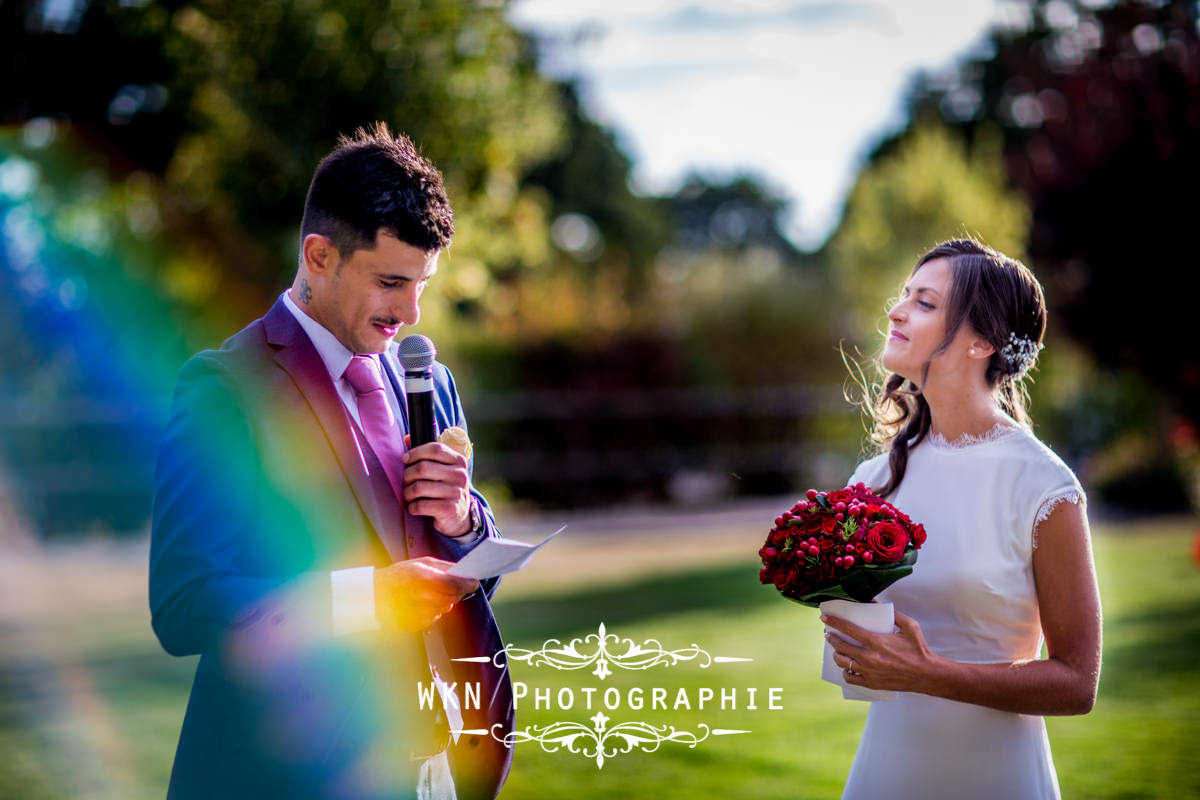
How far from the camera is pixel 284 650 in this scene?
2490mm

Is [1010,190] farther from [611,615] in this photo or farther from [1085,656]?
[1085,656]

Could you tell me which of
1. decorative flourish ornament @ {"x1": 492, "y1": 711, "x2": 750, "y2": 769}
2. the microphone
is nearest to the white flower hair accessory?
the microphone

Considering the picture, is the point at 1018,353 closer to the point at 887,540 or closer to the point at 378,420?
the point at 887,540

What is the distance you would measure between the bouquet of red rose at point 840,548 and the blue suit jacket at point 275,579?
0.94 metres

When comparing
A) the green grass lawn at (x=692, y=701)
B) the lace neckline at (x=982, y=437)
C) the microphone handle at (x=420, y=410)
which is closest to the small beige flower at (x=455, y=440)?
the microphone handle at (x=420, y=410)

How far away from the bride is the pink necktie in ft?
3.82

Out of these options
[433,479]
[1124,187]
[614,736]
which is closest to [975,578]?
[433,479]

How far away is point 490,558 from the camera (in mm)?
2576

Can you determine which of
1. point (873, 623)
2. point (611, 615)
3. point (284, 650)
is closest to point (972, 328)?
point (873, 623)

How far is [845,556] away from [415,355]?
1167 millimetres

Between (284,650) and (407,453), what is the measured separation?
1.85 feet

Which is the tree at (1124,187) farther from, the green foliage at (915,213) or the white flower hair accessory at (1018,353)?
the white flower hair accessory at (1018,353)

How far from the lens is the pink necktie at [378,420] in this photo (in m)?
2.80

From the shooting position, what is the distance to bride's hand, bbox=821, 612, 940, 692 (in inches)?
114
